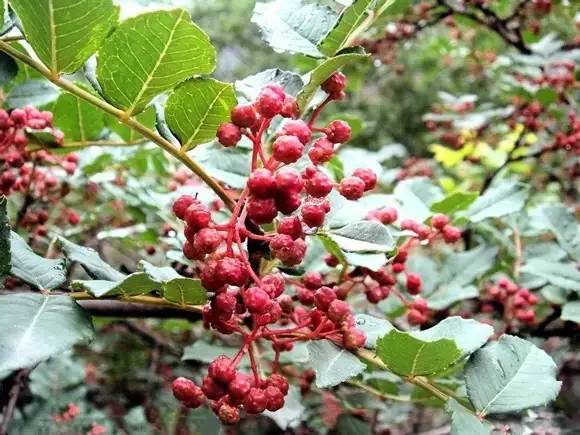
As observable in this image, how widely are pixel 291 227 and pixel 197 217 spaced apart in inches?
4.0

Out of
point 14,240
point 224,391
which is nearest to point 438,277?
point 224,391

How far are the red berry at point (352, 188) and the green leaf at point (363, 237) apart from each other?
49 mm

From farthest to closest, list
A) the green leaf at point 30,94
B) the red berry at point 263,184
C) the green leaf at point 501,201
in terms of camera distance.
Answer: the green leaf at point 501,201 → the green leaf at point 30,94 → the red berry at point 263,184

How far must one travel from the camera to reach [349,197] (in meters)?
0.83

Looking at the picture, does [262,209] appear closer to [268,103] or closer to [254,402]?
[268,103]

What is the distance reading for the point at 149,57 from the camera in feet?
2.23

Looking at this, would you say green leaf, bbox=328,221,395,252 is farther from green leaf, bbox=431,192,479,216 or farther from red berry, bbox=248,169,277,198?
green leaf, bbox=431,192,479,216

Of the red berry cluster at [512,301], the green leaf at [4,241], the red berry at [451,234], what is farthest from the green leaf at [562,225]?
the green leaf at [4,241]

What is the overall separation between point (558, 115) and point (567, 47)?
0.37 metres

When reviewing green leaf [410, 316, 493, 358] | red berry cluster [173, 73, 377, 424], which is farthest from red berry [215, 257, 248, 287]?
green leaf [410, 316, 493, 358]

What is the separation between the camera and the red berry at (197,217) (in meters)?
0.72

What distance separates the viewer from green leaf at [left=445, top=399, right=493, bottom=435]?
2.43ft

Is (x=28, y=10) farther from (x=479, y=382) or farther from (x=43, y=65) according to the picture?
(x=479, y=382)

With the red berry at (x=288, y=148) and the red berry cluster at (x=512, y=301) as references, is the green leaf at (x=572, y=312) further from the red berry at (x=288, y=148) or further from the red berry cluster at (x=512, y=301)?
the red berry at (x=288, y=148)
